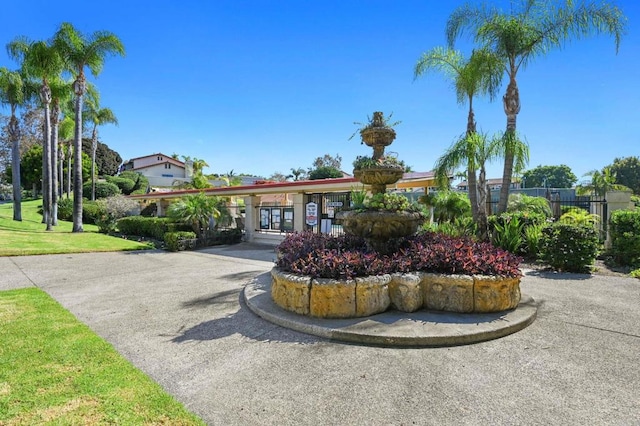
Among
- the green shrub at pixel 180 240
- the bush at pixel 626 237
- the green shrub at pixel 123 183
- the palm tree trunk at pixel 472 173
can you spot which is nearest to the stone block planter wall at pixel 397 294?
the bush at pixel 626 237

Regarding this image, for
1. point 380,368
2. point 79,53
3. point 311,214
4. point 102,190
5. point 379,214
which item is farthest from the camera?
point 102,190

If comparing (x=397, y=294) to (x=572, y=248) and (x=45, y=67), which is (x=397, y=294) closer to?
(x=572, y=248)

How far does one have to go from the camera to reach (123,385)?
3.10m

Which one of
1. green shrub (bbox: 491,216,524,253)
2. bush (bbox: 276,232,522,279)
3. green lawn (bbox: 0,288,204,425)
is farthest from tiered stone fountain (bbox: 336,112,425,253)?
green shrub (bbox: 491,216,524,253)

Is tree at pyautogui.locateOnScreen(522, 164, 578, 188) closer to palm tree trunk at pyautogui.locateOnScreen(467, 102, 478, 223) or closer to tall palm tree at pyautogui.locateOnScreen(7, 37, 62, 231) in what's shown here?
palm tree trunk at pyautogui.locateOnScreen(467, 102, 478, 223)

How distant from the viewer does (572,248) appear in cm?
812

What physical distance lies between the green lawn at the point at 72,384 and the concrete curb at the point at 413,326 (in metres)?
1.90

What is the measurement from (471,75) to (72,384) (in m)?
12.4

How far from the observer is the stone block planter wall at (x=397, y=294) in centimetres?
463

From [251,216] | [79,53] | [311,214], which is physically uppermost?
[79,53]

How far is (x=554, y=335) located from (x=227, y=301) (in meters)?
4.83

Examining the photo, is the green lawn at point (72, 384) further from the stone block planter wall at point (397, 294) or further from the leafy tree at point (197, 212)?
the leafy tree at point (197, 212)

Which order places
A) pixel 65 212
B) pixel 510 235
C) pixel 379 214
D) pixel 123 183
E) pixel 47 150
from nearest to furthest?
pixel 379 214 → pixel 510 235 → pixel 47 150 → pixel 65 212 → pixel 123 183

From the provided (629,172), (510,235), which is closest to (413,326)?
(510,235)
